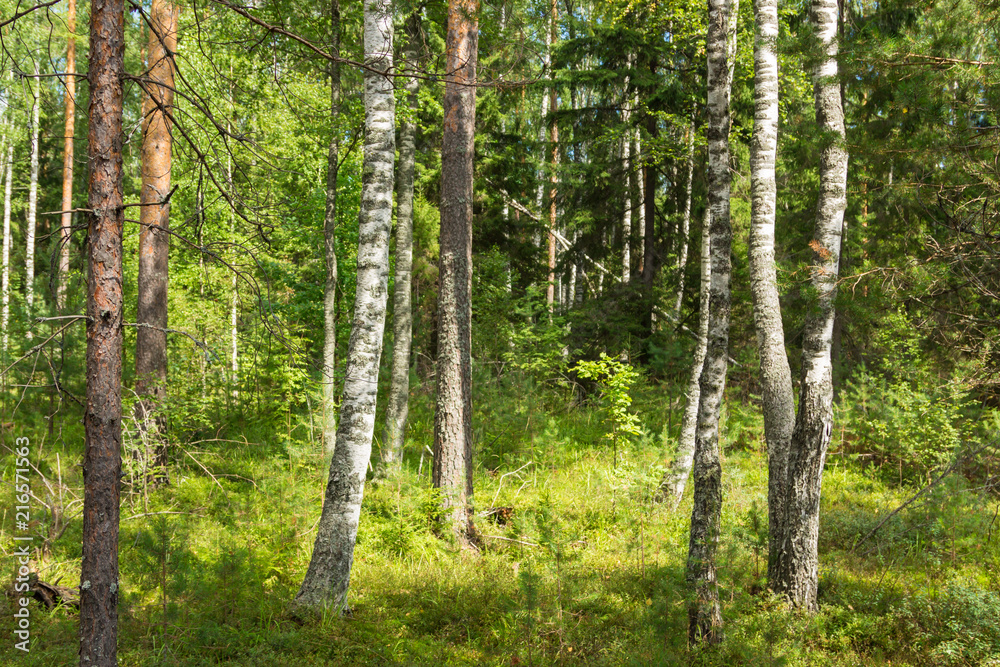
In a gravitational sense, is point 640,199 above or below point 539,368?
above

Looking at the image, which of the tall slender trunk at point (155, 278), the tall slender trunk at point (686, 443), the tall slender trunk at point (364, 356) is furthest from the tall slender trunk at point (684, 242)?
the tall slender trunk at point (155, 278)

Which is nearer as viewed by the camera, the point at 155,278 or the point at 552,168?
the point at 155,278

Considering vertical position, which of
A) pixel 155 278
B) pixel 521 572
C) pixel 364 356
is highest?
pixel 155 278

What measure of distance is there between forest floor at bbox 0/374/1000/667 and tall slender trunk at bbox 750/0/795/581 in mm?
812

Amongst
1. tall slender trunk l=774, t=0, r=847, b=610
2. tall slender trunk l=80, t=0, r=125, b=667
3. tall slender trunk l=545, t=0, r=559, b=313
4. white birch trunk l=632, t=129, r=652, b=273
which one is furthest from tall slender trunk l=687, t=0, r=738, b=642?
white birch trunk l=632, t=129, r=652, b=273

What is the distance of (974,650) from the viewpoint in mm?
5055

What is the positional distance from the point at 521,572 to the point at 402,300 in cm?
524

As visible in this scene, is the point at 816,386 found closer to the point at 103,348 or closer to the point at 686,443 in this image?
the point at 686,443

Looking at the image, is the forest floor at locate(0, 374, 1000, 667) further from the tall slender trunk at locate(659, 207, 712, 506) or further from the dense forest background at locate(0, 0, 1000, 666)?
the tall slender trunk at locate(659, 207, 712, 506)

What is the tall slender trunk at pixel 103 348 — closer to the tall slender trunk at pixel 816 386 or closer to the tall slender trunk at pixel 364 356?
the tall slender trunk at pixel 364 356

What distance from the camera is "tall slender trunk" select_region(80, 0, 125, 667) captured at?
3037 millimetres

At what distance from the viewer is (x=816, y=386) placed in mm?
5848

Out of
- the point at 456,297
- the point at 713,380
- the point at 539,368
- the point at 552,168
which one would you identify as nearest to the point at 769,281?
the point at 713,380

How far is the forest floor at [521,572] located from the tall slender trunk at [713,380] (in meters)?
0.25
